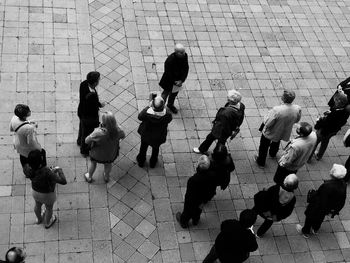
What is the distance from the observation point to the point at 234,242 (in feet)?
20.0

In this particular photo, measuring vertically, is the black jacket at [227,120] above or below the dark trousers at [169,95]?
above

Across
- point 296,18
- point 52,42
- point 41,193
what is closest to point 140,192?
point 41,193

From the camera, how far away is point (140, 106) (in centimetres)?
952

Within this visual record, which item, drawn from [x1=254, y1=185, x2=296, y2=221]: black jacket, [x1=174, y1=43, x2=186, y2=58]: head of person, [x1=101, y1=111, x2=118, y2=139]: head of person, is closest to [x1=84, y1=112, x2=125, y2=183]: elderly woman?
[x1=101, y1=111, x2=118, y2=139]: head of person

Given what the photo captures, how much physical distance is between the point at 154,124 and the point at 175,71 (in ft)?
5.18

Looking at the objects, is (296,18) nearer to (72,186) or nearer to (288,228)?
(288,228)

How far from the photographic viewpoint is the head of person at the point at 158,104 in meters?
7.34

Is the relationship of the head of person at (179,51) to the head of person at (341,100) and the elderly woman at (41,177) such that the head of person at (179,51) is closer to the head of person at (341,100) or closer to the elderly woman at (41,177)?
the head of person at (341,100)

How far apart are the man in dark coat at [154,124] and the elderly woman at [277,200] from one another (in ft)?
6.21

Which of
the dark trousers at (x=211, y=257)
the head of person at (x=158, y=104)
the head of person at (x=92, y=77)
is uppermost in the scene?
the head of person at (x=92, y=77)

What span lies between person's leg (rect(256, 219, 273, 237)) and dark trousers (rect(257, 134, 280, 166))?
1544mm

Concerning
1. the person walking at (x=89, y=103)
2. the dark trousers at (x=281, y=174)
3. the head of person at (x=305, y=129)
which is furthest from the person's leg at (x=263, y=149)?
the person walking at (x=89, y=103)

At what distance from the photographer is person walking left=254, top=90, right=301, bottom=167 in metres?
7.88

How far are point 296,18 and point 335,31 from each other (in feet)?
3.55
